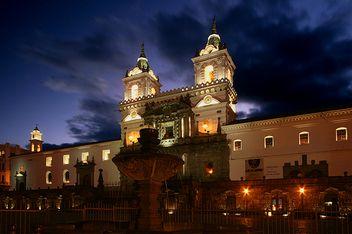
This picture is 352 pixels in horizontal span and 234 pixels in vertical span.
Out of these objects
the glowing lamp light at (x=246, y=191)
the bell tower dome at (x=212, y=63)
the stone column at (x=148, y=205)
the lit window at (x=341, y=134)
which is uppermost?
the bell tower dome at (x=212, y=63)

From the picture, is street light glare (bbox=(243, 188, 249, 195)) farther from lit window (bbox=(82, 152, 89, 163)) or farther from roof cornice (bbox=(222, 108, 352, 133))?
lit window (bbox=(82, 152, 89, 163))

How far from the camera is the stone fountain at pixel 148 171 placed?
43.1 ft

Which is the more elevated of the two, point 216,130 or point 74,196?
point 216,130

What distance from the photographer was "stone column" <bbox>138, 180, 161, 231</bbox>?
44.2 feet

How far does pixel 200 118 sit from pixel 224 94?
452cm

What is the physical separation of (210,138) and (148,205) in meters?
31.8

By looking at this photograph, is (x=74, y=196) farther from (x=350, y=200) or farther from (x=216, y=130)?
(x=350, y=200)

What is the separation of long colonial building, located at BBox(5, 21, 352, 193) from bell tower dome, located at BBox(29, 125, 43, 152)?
9696 mm

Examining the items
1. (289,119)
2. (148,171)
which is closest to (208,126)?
(289,119)

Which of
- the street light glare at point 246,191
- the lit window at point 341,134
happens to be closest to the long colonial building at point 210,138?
the lit window at point 341,134

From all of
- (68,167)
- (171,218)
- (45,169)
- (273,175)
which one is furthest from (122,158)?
(45,169)

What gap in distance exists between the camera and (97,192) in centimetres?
3909

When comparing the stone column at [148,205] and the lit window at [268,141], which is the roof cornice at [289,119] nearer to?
the lit window at [268,141]

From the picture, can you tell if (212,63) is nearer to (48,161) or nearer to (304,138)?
(304,138)
